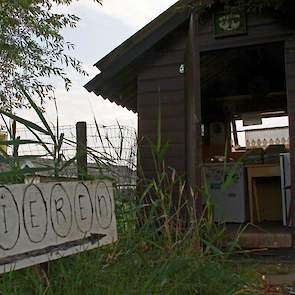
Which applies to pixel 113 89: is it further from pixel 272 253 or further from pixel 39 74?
pixel 272 253

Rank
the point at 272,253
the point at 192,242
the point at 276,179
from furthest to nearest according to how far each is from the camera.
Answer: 1. the point at 276,179
2. the point at 272,253
3. the point at 192,242

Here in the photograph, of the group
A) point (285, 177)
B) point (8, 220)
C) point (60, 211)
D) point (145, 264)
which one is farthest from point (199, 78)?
point (8, 220)

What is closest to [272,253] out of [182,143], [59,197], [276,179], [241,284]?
[182,143]

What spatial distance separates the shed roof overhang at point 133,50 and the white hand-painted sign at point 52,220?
13.2 ft

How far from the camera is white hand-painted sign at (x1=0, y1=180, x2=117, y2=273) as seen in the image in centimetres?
177

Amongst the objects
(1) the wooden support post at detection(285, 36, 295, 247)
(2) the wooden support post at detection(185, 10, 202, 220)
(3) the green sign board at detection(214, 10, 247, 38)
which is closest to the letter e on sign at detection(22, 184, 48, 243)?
(2) the wooden support post at detection(185, 10, 202, 220)

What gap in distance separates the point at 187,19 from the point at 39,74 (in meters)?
2.63

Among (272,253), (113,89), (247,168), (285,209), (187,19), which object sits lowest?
(272,253)

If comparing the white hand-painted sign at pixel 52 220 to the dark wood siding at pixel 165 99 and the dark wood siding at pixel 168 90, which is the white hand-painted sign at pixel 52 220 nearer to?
the dark wood siding at pixel 168 90

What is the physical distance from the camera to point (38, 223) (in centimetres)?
191

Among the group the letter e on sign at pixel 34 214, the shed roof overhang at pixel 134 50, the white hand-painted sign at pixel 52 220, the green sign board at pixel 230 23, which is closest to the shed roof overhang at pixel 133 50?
the shed roof overhang at pixel 134 50

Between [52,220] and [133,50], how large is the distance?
473 cm

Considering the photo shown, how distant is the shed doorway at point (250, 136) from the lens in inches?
273

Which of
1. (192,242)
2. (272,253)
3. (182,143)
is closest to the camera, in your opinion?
(192,242)
